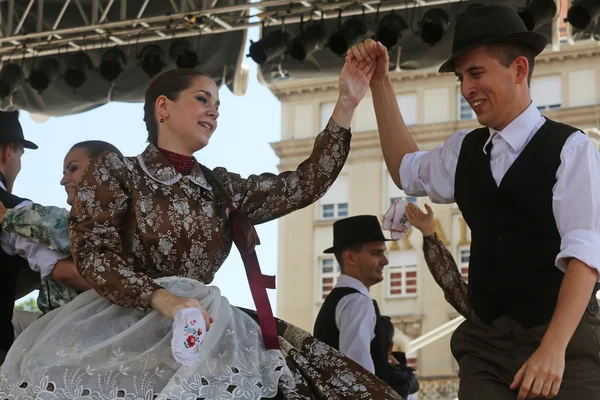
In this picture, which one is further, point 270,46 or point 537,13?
point 270,46

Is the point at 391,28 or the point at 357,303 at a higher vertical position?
the point at 391,28

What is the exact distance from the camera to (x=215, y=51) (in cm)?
819

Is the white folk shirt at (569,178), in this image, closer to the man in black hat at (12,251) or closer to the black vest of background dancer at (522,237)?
the black vest of background dancer at (522,237)

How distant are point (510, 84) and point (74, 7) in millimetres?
5780

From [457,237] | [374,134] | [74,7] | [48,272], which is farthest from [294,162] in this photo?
[48,272]

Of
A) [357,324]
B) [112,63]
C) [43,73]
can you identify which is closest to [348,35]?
[112,63]

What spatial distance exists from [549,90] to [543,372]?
27.3 m

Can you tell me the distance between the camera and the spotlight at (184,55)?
7991 mm

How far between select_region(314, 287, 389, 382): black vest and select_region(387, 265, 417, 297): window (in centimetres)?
2472

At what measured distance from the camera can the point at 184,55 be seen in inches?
314

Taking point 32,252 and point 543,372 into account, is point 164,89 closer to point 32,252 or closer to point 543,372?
point 32,252

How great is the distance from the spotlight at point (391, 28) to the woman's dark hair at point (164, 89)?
3886mm

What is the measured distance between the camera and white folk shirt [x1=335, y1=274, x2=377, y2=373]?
18.1ft

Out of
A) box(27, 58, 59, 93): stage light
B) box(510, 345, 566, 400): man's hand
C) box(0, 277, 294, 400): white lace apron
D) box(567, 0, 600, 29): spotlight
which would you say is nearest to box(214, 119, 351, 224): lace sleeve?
box(0, 277, 294, 400): white lace apron
